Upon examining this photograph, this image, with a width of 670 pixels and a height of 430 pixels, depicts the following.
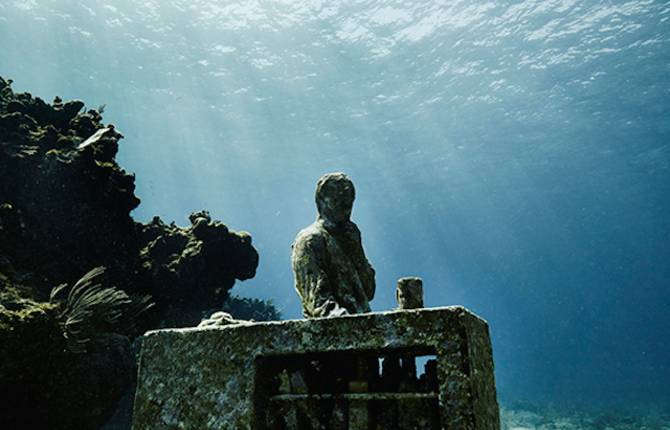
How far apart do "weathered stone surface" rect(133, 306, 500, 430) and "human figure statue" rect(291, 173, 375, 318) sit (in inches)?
13.3

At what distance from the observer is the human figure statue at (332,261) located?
9.42 ft

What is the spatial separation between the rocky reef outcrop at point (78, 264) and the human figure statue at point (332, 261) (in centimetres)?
520

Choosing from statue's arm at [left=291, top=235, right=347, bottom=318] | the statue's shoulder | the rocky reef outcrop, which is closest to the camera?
statue's arm at [left=291, top=235, right=347, bottom=318]

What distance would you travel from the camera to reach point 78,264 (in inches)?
397

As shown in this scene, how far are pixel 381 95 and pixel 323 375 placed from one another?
3724 cm

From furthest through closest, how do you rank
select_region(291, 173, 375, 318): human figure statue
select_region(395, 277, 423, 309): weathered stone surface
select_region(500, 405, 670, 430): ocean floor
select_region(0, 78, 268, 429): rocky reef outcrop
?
select_region(500, 405, 670, 430): ocean floor, select_region(0, 78, 268, 429): rocky reef outcrop, select_region(291, 173, 375, 318): human figure statue, select_region(395, 277, 423, 309): weathered stone surface

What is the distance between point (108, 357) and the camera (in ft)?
27.4

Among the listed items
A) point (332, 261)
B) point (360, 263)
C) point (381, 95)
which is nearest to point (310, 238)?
point (332, 261)

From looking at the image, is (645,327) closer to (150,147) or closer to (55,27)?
(150,147)

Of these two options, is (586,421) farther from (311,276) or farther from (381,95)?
(311,276)

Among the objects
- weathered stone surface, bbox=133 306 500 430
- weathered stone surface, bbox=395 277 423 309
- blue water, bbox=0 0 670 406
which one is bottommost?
weathered stone surface, bbox=133 306 500 430

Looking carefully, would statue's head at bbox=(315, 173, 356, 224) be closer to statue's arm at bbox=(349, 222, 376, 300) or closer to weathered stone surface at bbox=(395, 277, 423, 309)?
statue's arm at bbox=(349, 222, 376, 300)

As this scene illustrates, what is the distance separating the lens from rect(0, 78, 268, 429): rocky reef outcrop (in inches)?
269

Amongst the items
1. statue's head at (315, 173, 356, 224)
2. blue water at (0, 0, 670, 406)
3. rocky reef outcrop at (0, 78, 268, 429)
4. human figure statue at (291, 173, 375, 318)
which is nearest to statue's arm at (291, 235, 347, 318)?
human figure statue at (291, 173, 375, 318)
